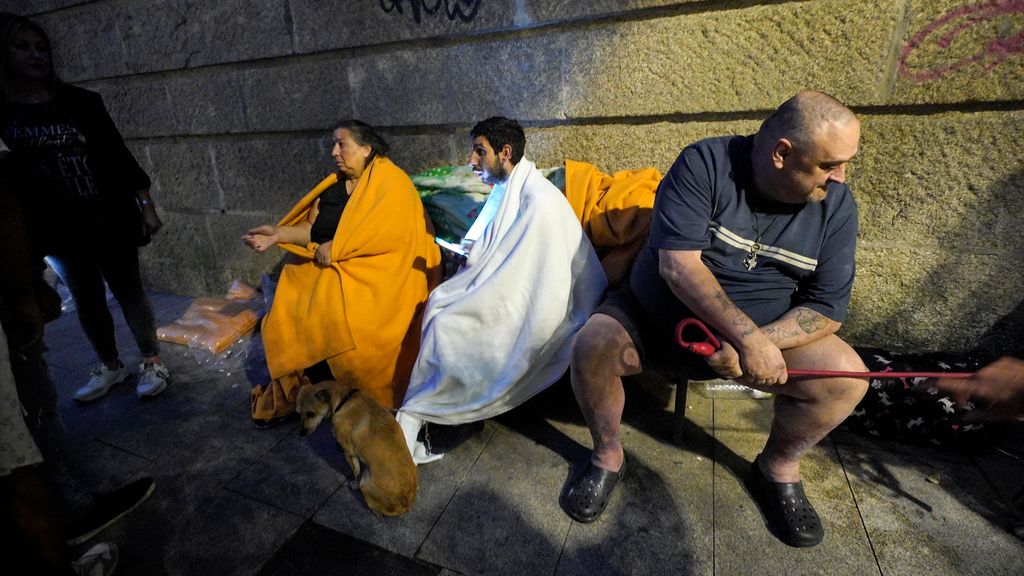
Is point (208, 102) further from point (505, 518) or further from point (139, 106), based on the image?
point (505, 518)

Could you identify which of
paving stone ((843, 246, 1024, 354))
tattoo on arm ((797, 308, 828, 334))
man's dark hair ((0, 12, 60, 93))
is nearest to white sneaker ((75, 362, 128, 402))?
man's dark hair ((0, 12, 60, 93))

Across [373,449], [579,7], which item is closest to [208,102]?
[579,7]

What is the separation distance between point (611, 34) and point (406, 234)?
168cm

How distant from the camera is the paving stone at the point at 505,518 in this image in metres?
A: 1.77

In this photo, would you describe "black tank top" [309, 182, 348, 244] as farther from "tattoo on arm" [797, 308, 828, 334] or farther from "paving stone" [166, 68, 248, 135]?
"tattoo on arm" [797, 308, 828, 334]

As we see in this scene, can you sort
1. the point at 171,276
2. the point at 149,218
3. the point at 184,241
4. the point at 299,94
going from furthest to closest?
the point at 171,276
the point at 184,241
the point at 299,94
the point at 149,218

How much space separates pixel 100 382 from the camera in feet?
9.61

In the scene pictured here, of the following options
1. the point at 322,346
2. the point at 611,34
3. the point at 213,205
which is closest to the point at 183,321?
the point at 213,205

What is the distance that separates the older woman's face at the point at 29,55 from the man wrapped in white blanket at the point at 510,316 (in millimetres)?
2301

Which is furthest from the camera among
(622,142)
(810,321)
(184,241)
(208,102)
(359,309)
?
(184,241)

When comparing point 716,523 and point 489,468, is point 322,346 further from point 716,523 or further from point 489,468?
point 716,523

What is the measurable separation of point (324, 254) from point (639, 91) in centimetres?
209

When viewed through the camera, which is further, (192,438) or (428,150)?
(428,150)

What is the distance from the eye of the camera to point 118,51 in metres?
4.16
